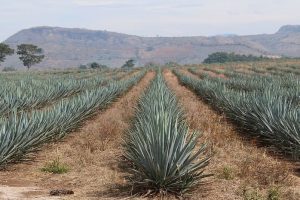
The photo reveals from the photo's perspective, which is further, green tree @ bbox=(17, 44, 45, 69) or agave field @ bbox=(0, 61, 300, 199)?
green tree @ bbox=(17, 44, 45, 69)

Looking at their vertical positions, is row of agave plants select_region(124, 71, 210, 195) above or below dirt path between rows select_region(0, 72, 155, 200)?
above

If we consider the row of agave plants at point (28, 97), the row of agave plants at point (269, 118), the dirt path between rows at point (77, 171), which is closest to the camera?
the dirt path between rows at point (77, 171)

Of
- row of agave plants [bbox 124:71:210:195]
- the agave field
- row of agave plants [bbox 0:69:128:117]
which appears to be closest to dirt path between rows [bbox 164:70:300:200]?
the agave field

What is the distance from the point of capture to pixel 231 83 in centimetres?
2342

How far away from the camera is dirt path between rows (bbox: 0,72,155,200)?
5891 mm

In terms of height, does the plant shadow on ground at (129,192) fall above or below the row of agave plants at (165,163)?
below

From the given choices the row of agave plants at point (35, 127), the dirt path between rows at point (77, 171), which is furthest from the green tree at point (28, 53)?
the dirt path between rows at point (77, 171)

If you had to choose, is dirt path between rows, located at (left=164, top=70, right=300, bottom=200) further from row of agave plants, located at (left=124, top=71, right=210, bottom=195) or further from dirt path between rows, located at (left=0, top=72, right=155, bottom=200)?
dirt path between rows, located at (left=0, top=72, right=155, bottom=200)

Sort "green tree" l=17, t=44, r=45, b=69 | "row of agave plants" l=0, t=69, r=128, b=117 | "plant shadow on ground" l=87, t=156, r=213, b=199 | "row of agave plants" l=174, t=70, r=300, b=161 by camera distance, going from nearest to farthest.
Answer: "plant shadow on ground" l=87, t=156, r=213, b=199 → "row of agave plants" l=174, t=70, r=300, b=161 → "row of agave plants" l=0, t=69, r=128, b=117 → "green tree" l=17, t=44, r=45, b=69

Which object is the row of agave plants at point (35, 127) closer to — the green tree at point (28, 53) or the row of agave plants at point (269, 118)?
the row of agave plants at point (269, 118)

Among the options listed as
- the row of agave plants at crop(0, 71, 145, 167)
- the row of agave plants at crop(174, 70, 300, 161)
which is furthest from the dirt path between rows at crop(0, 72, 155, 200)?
the row of agave plants at crop(174, 70, 300, 161)

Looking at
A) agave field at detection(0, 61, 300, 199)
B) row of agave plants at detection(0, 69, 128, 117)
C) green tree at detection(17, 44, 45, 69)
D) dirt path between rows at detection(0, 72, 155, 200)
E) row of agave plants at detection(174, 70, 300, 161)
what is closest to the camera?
agave field at detection(0, 61, 300, 199)

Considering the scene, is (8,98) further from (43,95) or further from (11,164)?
(11,164)

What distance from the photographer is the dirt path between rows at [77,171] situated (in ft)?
19.3
